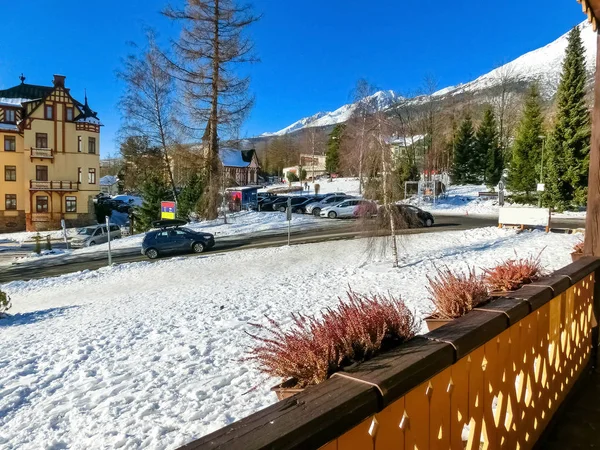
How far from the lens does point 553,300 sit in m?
3.11

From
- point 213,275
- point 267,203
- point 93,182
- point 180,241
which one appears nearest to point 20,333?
point 213,275

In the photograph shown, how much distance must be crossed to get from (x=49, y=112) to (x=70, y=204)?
967cm

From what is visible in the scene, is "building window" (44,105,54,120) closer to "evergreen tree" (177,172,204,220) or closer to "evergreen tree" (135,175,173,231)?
"evergreen tree" (135,175,173,231)

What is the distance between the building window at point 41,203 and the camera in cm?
4416

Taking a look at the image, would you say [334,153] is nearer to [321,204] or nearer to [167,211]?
[321,204]

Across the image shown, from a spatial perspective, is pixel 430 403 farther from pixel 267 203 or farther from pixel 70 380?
pixel 267 203

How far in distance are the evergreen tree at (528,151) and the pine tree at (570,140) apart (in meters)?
4.45

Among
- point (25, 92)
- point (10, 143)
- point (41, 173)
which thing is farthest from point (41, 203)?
point (25, 92)

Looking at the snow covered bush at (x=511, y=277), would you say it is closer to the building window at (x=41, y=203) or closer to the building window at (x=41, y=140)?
the building window at (x=41, y=203)

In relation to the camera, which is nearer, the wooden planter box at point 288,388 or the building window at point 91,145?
the wooden planter box at point 288,388

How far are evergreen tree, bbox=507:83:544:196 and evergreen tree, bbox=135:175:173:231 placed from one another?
32035 millimetres

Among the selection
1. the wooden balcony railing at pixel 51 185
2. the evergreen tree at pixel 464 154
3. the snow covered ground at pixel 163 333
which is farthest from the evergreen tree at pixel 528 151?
the wooden balcony railing at pixel 51 185

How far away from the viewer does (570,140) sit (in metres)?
34.1

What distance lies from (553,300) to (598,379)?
5.73 feet
